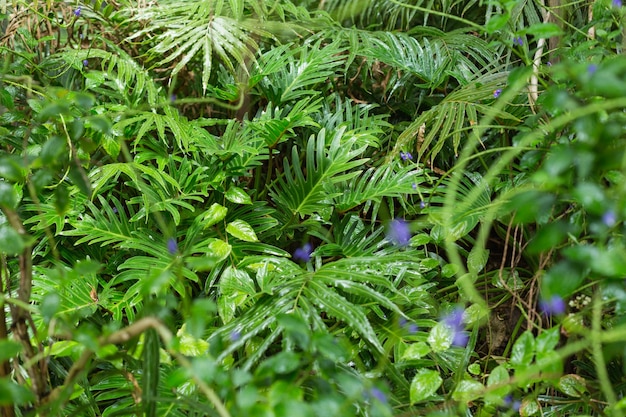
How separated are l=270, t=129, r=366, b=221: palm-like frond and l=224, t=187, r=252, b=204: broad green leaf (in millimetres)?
86

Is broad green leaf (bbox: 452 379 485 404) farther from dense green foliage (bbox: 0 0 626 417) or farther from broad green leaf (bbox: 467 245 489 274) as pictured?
broad green leaf (bbox: 467 245 489 274)

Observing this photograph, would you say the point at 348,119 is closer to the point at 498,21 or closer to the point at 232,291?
the point at 232,291

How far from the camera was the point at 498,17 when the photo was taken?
67 centimetres

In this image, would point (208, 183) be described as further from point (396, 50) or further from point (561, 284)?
point (561, 284)

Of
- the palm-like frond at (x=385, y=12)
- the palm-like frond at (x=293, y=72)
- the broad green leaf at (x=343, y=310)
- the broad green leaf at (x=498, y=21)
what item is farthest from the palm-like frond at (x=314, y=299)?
the palm-like frond at (x=385, y=12)

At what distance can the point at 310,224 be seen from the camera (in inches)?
48.1

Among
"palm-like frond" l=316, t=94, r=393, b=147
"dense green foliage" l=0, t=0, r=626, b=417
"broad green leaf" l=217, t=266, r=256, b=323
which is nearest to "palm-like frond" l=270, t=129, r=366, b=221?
"dense green foliage" l=0, t=0, r=626, b=417

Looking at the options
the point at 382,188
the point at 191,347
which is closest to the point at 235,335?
the point at 191,347

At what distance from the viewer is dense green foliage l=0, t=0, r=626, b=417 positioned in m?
0.55

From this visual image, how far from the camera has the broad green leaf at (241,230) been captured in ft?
3.71

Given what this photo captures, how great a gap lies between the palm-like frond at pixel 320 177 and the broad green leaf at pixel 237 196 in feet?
0.28

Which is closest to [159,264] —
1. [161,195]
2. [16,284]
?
[161,195]

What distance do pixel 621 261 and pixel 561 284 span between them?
0.16 ft

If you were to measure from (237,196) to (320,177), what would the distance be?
0.18m
